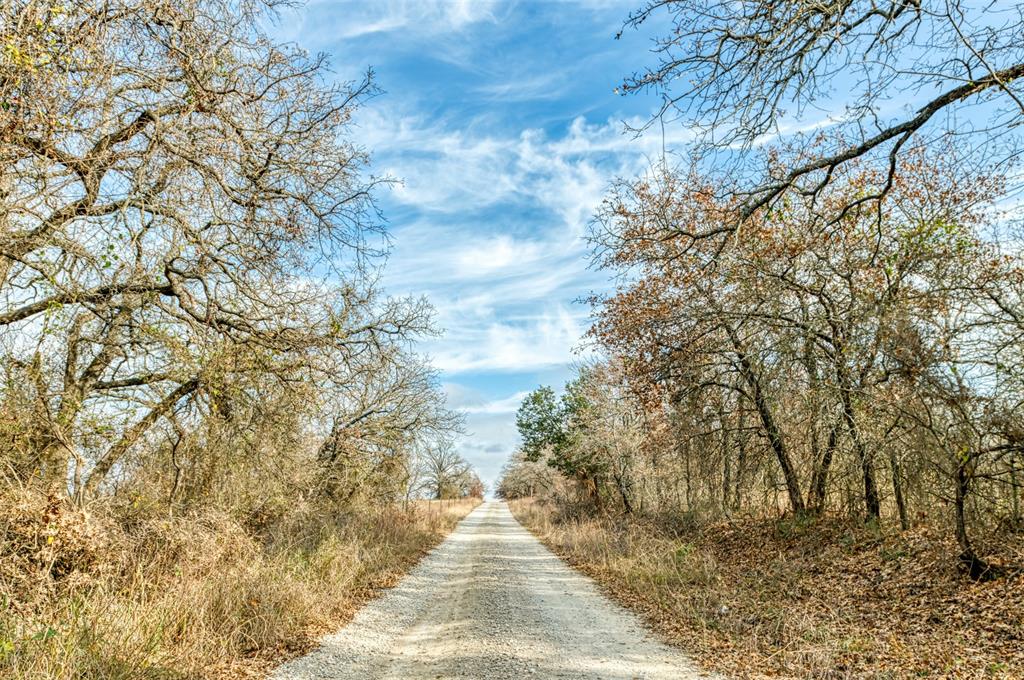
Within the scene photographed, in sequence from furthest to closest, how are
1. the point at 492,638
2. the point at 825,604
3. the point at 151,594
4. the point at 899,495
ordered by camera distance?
Result: the point at 899,495 → the point at 825,604 → the point at 492,638 → the point at 151,594

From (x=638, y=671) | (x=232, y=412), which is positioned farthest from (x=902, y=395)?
(x=232, y=412)

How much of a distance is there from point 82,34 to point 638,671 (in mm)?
8040

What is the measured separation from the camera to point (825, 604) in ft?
28.3

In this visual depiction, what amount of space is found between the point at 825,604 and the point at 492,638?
17.4 ft

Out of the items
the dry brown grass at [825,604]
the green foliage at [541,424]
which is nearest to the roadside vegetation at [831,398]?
the dry brown grass at [825,604]

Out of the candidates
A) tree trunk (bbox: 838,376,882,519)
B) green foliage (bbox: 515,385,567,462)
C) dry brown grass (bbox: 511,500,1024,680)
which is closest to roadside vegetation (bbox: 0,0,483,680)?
dry brown grass (bbox: 511,500,1024,680)

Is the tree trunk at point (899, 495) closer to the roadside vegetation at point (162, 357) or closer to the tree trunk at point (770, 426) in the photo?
the tree trunk at point (770, 426)

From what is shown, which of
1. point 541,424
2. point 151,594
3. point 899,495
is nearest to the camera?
point 151,594

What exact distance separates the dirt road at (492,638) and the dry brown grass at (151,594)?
2.02 ft

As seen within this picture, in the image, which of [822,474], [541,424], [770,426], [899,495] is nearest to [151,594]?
[770,426]

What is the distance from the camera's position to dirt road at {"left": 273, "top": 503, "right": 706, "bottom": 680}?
19.7 ft

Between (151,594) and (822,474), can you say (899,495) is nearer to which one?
(822,474)

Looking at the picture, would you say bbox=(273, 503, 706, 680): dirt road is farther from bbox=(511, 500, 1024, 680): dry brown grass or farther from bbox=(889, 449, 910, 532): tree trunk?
bbox=(889, 449, 910, 532): tree trunk

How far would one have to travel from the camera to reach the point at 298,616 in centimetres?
743
